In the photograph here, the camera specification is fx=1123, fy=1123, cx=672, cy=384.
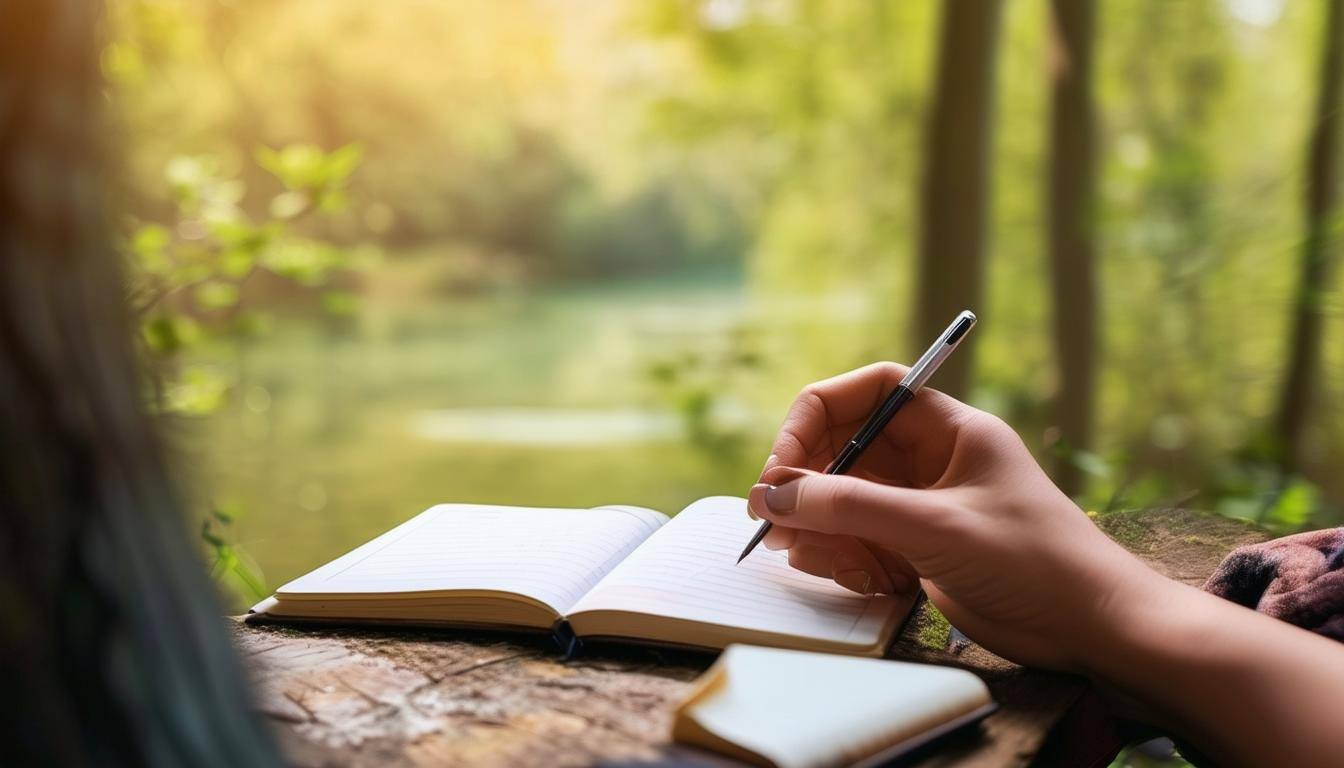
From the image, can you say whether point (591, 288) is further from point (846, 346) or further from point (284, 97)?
point (846, 346)

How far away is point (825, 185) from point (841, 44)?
51.5 inches

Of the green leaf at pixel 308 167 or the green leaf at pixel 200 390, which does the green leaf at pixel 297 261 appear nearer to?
the green leaf at pixel 308 167

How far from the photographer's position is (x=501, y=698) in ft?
2.79

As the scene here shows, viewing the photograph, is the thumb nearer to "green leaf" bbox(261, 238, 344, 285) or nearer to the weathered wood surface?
the weathered wood surface

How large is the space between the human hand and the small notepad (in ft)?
0.46

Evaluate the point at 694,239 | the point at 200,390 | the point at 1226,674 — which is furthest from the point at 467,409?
the point at 1226,674

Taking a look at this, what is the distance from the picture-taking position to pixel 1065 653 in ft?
3.07

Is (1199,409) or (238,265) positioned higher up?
(238,265)

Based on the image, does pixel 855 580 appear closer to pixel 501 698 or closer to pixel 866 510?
pixel 866 510

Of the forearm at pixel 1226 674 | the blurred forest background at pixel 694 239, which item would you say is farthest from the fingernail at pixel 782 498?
the blurred forest background at pixel 694 239

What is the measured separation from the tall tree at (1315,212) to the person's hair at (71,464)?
489cm

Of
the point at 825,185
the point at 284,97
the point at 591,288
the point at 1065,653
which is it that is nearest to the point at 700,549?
the point at 1065,653

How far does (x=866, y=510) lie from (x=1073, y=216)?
3678 mm

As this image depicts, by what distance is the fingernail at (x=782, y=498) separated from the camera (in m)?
0.98
